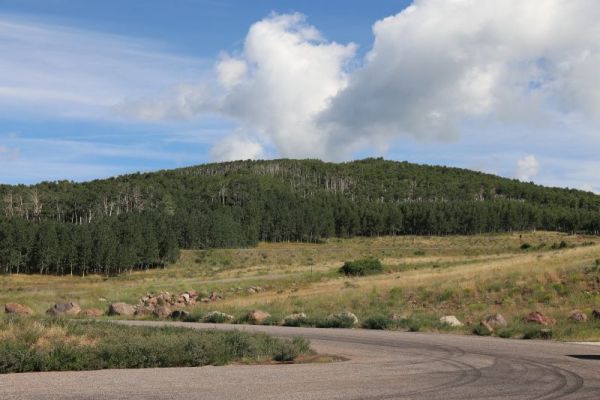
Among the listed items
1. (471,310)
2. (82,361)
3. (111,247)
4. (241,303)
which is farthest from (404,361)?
(111,247)

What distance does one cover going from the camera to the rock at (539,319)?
25.5 m

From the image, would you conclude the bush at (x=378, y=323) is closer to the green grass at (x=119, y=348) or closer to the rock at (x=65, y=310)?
the green grass at (x=119, y=348)

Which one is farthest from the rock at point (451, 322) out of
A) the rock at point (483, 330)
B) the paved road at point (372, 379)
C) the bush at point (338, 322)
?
the paved road at point (372, 379)

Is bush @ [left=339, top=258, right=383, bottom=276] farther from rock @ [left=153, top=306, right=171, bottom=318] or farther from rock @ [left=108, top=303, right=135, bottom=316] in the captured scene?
rock @ [left=153, top=306, right=171, bottom=318]

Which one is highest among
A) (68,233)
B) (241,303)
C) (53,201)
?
(53,201)

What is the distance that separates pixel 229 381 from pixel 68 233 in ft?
316

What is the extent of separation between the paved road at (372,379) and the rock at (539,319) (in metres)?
7.20

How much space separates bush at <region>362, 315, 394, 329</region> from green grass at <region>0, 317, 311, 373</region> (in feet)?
30.4

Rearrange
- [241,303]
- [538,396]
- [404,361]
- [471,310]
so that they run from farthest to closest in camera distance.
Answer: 1. [241,303]
2. [471,310]
3. [404,361]
4. [538,396]

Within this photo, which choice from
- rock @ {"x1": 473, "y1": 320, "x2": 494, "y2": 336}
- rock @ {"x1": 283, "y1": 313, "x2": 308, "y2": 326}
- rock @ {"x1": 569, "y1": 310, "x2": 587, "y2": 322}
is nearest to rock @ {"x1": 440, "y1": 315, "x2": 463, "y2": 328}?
rock @ {"x1": 473, "y1": 320, "x2": 494, "y2": 336}

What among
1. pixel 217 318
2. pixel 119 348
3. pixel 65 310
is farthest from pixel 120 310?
pixel 119 348

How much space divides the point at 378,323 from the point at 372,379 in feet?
50.1

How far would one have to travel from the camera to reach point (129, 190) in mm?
185250

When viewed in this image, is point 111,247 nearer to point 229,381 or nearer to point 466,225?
point 229,381
